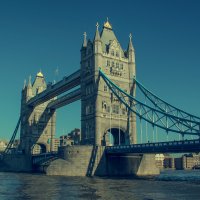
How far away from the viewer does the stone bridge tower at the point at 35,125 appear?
126 m

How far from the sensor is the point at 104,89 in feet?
281

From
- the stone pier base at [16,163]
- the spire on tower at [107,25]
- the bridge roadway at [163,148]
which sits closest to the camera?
the bridge roadway at [163,148]

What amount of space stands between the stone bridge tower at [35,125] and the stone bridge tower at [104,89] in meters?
42.4

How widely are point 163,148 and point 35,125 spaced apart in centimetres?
7061

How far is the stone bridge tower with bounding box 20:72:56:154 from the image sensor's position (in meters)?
126

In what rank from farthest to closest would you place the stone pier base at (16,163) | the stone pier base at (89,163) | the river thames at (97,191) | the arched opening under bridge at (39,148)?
the arched opening under bridge at (39,148), the stone pier base at (16,163), the stone pier base at (89,163), the river thames at (97,191)

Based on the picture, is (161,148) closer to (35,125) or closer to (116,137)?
(116,137)

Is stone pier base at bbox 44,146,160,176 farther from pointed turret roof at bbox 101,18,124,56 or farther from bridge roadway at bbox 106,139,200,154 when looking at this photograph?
pointed turret roof at bbox 101,18,124,56

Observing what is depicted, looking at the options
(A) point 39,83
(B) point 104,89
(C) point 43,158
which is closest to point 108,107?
(B) point 104,89

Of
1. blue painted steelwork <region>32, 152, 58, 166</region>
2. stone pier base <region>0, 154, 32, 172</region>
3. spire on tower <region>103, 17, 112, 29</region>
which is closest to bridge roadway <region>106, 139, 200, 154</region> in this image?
blue painted steelwork <region>32, 152, 58, 166</region>

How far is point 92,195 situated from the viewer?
36.2m

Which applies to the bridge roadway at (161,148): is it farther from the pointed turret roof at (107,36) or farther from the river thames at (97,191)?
the pointed turret roof at (107,36)

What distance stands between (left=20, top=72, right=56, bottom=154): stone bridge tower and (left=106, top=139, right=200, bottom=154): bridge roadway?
5571cm

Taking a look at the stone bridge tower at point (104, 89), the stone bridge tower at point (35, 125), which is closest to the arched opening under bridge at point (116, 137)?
the stone bridge tower at point (104, 89)
